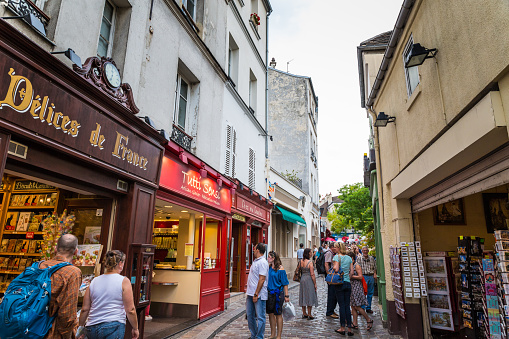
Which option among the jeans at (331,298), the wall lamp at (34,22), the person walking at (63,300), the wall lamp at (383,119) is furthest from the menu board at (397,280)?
the wall lamp at (34,22)

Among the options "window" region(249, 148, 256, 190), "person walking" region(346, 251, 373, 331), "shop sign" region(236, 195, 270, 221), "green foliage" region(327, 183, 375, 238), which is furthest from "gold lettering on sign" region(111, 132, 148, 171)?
"green foliage" region(327, 183, 375, 238)

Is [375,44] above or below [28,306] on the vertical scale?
above

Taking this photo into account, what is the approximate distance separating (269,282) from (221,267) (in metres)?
3.56

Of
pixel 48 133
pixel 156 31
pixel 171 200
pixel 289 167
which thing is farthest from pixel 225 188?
pixel 289 167

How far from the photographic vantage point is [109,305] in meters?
3.26

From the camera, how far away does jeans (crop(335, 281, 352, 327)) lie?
6691mm

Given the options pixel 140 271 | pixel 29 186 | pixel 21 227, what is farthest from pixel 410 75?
pixel 21 227

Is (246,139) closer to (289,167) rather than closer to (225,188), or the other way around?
(225,188)

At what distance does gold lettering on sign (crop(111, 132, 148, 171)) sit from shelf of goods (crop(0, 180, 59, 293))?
145 cm

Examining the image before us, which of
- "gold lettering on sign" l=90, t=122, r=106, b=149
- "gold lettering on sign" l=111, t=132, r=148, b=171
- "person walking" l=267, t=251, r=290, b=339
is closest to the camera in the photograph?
"gold lettering on sign" l=90, t=122, r=106, b=149

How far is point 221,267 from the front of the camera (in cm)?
916

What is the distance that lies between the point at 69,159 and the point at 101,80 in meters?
1.26

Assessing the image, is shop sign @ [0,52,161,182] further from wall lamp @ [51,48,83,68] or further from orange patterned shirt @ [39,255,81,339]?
orange patterned shirt @ [39,255,81,339]

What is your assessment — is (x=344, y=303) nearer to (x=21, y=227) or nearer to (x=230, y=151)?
(x=230, y=151)
